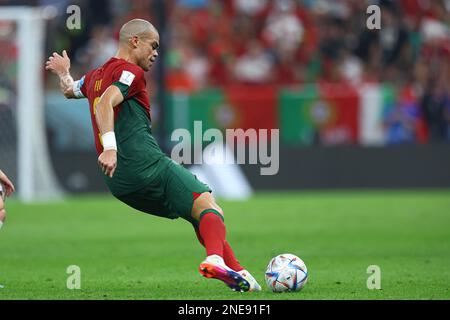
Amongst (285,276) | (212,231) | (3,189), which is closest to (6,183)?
(3,189)

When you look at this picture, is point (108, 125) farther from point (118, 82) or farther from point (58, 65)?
point (58, 65)

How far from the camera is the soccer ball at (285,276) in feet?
26.9

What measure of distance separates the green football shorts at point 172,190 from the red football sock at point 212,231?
155 millimetres

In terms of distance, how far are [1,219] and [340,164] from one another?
12.6 metres

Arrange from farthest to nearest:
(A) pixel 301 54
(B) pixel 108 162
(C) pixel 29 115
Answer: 1. (A) pixel 301 54
2. (C) pixel 29 115
3. (B) pixel 108 162

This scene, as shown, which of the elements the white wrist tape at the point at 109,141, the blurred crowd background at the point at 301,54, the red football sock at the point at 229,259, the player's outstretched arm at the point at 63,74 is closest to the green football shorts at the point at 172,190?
the red football sock at the point at 229,259

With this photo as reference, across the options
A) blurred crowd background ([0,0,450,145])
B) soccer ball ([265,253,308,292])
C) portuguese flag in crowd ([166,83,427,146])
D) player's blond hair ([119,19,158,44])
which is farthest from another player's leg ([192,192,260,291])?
portuguese flag in crowd ([166,83,427,146])

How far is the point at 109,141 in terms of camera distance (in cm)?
752

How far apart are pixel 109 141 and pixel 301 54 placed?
14.7 m

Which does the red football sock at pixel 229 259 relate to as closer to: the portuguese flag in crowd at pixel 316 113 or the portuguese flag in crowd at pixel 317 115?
the portuguese flag in crowd at pixel 316 113

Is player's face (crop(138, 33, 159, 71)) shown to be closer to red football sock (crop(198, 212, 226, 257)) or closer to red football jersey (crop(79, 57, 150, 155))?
red football jersey (crop(79, 57, 150, 155))
